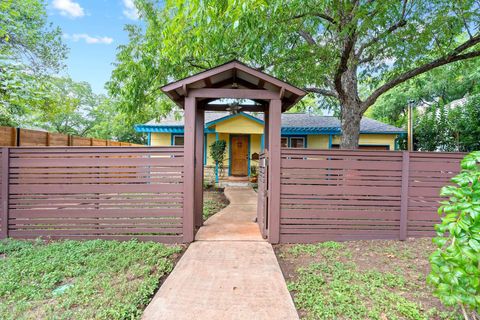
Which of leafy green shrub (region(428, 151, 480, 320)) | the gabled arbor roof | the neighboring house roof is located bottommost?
leafy green shrub (region(428, 151, 480, 320))

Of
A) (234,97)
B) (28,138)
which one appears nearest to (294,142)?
(234,97)

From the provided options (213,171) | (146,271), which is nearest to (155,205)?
(146,271)

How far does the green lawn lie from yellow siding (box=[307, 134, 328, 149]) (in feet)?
31.7

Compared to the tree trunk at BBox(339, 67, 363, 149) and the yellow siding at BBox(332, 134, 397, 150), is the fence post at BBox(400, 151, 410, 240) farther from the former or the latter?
the yellow siding at BBox(332, 134, 397, 150)

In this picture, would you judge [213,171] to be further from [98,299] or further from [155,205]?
[98,299]

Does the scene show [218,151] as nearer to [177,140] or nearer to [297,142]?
[177,140]

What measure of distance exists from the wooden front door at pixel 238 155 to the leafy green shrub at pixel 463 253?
9.65 meters

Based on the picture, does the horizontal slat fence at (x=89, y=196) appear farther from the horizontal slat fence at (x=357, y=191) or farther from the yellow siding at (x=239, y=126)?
the yellow siding at (x=239, y=126)

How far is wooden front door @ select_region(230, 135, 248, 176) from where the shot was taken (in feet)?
37.2

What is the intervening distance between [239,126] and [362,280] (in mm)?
7693

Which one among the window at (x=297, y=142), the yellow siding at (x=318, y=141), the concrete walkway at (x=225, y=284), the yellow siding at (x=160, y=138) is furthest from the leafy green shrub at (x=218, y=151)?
the concrete walkway at (x=225, y=284)

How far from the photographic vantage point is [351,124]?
19.7 feet

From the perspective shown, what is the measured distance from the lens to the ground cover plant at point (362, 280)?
85.9 inches

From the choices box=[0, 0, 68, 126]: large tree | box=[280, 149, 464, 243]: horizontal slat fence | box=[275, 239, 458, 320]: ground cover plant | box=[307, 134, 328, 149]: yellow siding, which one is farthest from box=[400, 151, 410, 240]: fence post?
box=[0, 0, 68, 126]: large tree
